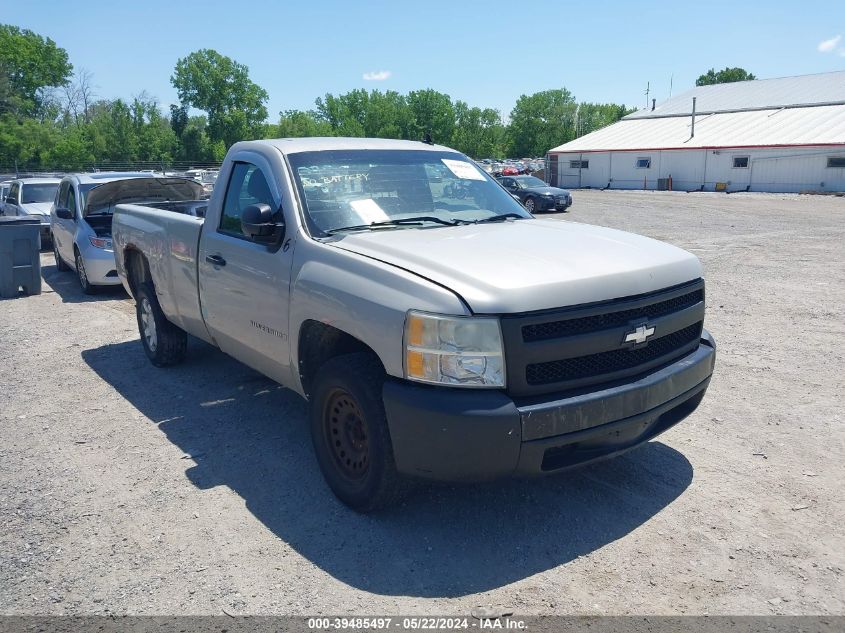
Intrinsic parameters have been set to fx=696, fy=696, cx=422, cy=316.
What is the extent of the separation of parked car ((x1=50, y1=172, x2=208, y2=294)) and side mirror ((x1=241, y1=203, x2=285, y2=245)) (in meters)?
6.60

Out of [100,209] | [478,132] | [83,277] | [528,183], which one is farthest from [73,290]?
[478,132]

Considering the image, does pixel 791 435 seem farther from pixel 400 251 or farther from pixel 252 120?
pixel 252 120

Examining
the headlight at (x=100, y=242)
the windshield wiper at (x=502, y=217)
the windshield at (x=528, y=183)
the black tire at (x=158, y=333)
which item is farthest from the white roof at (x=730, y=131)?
the black tire at (x=158, y=333)

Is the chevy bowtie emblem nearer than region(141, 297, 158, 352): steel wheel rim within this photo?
Yes

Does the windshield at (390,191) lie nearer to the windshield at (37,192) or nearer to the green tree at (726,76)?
the windshield at (37,192)

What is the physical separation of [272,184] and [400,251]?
1308 millimetres

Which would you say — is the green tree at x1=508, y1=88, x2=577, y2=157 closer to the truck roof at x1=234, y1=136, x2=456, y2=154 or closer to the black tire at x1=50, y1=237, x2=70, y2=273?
the black tire at x1=50, y1=237, x2=70, y2=273

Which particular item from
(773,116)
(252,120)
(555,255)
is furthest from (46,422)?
(252,120)

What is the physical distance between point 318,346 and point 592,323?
1.61 metres

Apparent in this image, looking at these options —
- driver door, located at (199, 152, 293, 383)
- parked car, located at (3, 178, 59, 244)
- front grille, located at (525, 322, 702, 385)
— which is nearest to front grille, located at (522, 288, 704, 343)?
front grille, located at (525, 322, 702, 385)

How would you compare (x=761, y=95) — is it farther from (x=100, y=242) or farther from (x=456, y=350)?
(x=456, y=350)

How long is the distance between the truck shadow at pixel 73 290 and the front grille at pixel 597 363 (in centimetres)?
876

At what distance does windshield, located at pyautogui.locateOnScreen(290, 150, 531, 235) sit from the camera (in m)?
4.34

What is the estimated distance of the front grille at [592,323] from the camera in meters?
3.25
